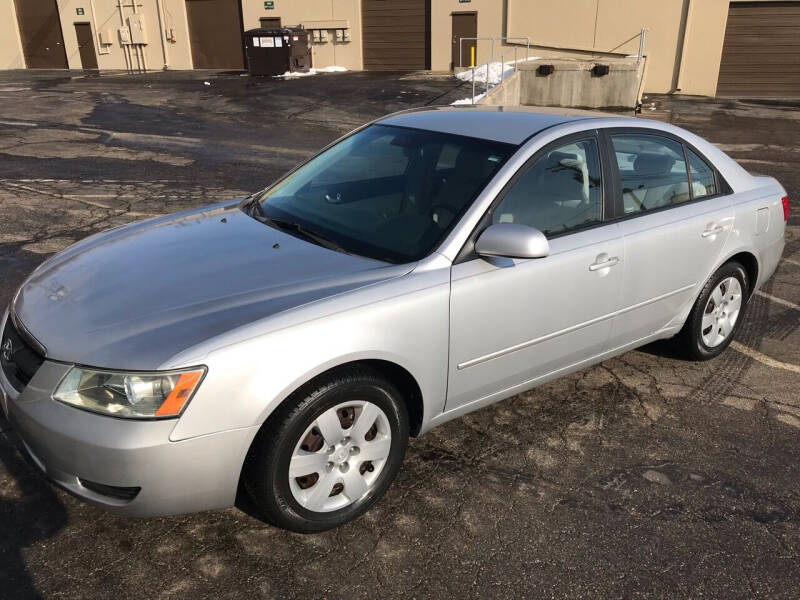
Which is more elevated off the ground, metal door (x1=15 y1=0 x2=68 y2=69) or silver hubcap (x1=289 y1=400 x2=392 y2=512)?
metal door (x1=15 y1=0 x2=68 y2=69)

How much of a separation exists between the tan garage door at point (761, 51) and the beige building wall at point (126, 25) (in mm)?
21570

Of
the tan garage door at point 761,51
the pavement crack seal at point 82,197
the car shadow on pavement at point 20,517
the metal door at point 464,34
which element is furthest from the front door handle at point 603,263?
the tan garage door at point 761,51

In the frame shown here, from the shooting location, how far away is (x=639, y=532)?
9.89ft

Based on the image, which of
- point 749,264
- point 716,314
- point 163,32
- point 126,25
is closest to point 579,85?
point 749,264

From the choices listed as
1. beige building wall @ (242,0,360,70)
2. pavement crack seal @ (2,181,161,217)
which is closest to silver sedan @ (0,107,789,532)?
pavement crack seal @ (2,181,161,217)

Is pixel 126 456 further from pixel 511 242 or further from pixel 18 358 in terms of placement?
pixel 511 242

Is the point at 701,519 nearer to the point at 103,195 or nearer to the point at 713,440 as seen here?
the point at 713,440

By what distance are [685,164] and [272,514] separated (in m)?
3.20

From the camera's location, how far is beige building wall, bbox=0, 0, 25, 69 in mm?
31766

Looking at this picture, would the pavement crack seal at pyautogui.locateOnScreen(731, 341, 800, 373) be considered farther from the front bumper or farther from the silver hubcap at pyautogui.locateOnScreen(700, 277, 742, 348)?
the front bumper

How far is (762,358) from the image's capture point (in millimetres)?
4727

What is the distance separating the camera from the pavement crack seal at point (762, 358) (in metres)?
4.58

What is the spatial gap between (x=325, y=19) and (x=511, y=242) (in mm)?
27198

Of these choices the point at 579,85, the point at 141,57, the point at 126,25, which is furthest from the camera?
the point at 141,57
